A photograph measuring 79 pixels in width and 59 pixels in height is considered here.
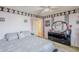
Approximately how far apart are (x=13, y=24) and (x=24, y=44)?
45 centimetres

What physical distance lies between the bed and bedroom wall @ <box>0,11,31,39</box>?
100 mm

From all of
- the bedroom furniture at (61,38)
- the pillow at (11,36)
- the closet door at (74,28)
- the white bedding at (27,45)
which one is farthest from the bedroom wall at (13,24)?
the closet door at (74,28)

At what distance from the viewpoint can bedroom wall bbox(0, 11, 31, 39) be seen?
1.50 m

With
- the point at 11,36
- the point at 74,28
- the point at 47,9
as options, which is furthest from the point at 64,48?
the point at 11,36

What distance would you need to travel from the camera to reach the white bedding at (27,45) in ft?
4.75

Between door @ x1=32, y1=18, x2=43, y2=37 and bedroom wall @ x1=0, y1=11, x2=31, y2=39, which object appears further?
door @ x1=32, y1=18, x2=43, y2=37

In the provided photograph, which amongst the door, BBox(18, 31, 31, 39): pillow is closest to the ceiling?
the door

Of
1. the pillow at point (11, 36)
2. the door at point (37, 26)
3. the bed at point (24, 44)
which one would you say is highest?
the door at point (37, 26)

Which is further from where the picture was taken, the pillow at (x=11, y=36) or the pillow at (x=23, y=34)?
the pillow at (x=23, y=34)

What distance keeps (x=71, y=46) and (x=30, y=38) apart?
840mm

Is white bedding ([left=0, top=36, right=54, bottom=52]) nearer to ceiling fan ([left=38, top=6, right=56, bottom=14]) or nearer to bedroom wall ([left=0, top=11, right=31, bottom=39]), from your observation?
bedroom wall ([left=0, top=11, right=31, bottom=39])

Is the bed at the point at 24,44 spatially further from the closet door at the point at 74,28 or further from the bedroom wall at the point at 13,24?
the closet door at the point at 74,28
